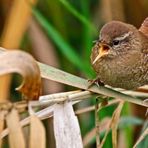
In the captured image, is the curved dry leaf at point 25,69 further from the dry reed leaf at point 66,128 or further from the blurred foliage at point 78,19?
the blurred foliage at point 78,19

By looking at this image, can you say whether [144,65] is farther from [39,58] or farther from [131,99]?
[39,58]

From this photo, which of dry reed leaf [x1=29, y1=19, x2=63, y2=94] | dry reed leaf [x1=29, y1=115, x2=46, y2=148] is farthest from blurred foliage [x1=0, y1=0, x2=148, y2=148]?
dry reed leaf [x1=29, y1=115, x2=46, y2=148]

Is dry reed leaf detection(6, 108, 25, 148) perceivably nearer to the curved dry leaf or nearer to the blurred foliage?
the curved dry leaf

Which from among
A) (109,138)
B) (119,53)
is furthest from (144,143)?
(119,53)

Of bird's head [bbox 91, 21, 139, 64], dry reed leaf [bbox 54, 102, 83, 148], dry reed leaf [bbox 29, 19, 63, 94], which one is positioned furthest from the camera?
dry reed leaf [bbox 29, 19, 63, 94]

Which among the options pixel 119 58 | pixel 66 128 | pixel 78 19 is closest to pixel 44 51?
pixel 78 19

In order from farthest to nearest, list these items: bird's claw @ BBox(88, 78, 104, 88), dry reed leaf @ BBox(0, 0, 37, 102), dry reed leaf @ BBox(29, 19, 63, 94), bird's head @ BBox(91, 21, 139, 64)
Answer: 1. dry reed leaf @ BBox(29, 19, 63, 94)
2. dry reed leaf @ BBox(0, 0, 37, 102)
3. bird's head @ BBox(91, 21, 139, 64)
4. bird's claw @ BBox(88, 78, 104, 88)
